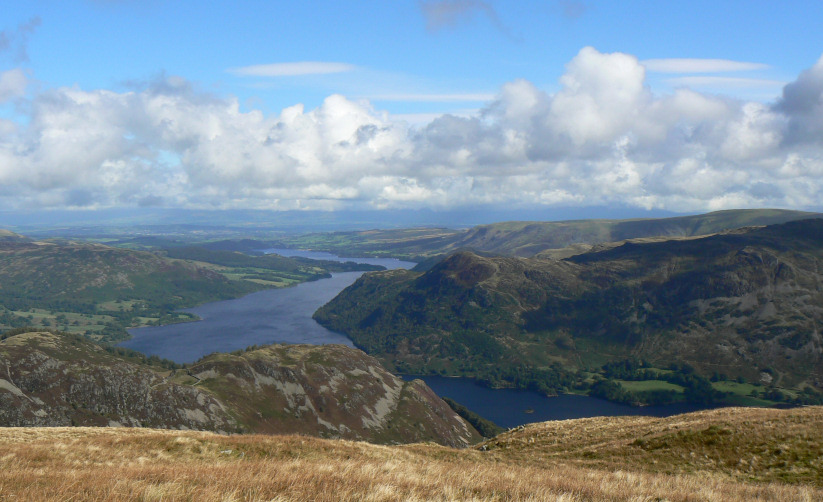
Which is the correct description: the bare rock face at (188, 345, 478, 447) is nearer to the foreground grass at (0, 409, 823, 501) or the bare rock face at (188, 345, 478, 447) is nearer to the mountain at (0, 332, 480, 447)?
the mountain at (0, 332, 480, 447)

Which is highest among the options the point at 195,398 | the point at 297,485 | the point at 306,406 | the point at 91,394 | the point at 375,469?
the point at 297,485

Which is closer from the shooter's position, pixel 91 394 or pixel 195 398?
pixel 91 394

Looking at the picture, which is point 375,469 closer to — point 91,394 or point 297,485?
point 297,485

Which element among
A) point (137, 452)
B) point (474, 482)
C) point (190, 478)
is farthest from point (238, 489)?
point (137, 452)

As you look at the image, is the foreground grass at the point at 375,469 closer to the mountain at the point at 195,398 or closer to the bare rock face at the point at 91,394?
the bare rock face at the point at 91,394

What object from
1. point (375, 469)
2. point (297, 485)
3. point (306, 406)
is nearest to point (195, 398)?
point (306, 406)

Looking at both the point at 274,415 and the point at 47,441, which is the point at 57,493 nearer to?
the point at 47,441

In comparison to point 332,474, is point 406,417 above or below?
below

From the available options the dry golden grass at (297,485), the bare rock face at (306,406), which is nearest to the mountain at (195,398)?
the bare rock face at (306,406)
